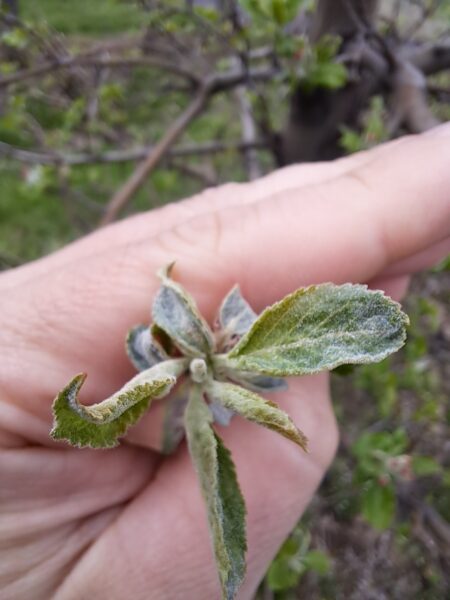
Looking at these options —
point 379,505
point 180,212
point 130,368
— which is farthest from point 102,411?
point 379,505

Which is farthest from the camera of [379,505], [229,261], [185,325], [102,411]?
[379,505]

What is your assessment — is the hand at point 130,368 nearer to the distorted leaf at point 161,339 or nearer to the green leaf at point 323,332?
the distorted leaf at point 161,339

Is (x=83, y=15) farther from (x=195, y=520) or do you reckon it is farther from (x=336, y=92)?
(x=195, y=520)

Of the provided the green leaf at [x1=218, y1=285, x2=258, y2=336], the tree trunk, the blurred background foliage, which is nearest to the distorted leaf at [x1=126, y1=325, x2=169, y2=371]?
the green leaf at [x1=218, y1=285, x2=258, y2=336]

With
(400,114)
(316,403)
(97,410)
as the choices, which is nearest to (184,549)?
(316,403)

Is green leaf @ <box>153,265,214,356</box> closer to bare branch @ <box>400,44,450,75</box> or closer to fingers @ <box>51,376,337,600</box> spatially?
fingers @ <box>51,376,337,600</box>

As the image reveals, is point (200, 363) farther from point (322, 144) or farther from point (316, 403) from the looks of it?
point (322, 144)
